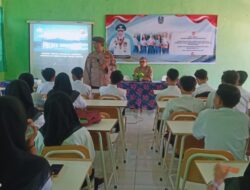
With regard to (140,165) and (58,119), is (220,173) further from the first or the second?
(140,165)

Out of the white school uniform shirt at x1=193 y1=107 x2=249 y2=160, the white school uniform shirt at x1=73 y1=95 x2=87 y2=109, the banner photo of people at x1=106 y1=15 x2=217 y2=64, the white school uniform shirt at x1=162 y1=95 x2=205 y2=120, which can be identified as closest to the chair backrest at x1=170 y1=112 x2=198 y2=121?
the white school uniform shirt at x1=162 y1=95 x2=205 y2=120

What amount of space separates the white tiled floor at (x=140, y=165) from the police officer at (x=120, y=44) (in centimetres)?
272

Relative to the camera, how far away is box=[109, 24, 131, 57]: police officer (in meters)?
9.21

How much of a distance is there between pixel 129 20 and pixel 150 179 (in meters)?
5.58

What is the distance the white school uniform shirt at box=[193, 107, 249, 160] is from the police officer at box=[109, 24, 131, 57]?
6391 millimetres

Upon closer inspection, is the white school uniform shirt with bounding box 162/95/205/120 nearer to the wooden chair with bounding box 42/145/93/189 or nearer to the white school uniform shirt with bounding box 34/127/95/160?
the white school uniform shirt with bounding box 34/127/95/160

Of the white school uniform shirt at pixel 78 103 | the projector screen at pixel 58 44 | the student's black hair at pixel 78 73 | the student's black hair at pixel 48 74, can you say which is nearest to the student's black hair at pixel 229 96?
the white school uniform shirt at pixel 78 103

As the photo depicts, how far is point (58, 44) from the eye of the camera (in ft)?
30.4

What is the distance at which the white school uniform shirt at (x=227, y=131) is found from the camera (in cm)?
295

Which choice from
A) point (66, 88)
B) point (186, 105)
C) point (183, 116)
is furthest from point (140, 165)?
point (66, 88)

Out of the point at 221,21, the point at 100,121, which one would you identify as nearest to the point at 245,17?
the point at 221,21

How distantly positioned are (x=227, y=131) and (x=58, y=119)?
132cm

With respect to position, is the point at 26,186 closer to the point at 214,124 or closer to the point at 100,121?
the point at 214,124

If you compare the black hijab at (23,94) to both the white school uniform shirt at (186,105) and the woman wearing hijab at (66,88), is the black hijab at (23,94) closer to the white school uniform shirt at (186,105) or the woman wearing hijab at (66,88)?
the woman wearing hijab at (66,88)
